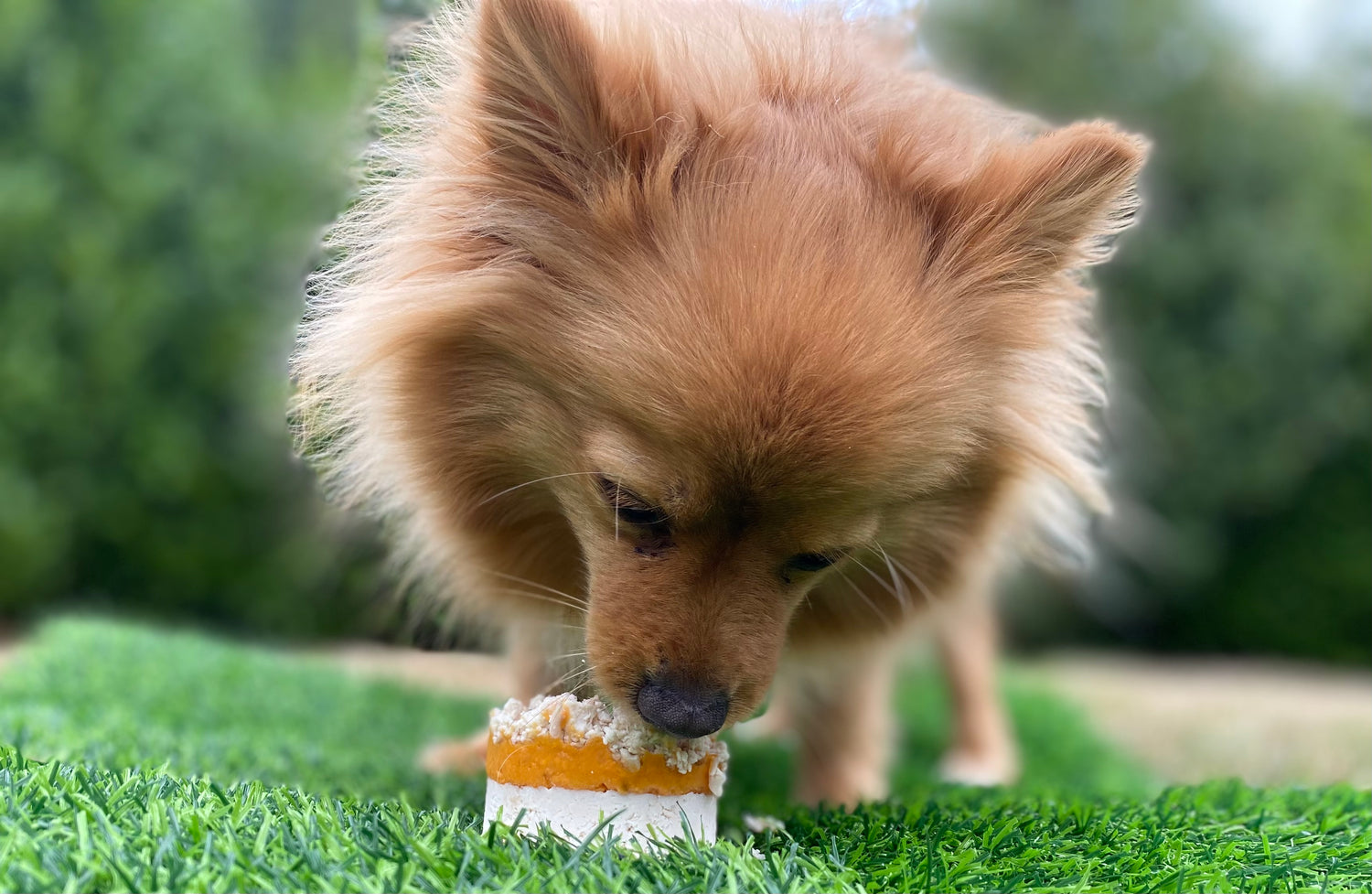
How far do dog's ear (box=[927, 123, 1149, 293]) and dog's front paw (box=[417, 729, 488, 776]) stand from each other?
2.24 meters

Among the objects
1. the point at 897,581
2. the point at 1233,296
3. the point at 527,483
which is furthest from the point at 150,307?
the point at 1233,296

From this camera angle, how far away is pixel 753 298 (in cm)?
214

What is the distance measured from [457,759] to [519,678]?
0.47 m

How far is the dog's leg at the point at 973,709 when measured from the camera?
18.9ft

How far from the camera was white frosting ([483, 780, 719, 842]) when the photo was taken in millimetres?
2211

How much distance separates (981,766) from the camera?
574 cm

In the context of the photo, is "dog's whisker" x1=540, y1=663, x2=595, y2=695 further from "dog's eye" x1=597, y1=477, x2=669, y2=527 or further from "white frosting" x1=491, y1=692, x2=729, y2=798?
"dog's eye" x1=597, y1=477, x2=669, y2=527

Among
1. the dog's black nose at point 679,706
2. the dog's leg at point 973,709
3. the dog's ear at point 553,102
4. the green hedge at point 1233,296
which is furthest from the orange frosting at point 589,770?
the green hedge at point 1233,296

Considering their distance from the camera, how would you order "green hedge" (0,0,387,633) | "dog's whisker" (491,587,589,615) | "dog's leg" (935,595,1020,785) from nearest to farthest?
"dog's whisker" (491,587,589,615) < "dog's leg" (935,595,1020,785) < "green hedge" (0,0,387,633)

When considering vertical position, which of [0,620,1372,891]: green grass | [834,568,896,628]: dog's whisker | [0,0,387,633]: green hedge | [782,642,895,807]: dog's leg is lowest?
[0,620,1372,891]: green grass

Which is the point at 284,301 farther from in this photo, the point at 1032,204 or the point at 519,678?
the point at 1032,204

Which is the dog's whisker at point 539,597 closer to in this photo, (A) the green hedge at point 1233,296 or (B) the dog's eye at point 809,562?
(B) the dog's eye at point 809,562

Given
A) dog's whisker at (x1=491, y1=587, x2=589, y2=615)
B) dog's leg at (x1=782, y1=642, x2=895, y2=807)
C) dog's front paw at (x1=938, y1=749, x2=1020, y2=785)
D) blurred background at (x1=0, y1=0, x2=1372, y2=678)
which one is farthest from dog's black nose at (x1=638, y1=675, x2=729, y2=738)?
blurred background at (x1=0, y1=0, x2=1372, y2=678)

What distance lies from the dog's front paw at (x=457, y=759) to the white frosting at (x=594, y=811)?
1.44 meters
